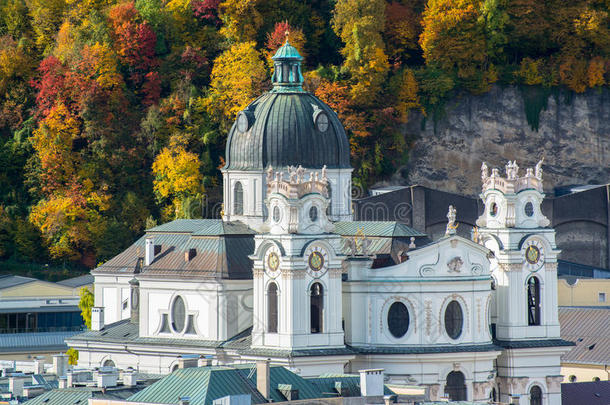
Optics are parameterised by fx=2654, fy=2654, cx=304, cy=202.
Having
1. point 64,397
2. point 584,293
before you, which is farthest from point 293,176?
point 584,293

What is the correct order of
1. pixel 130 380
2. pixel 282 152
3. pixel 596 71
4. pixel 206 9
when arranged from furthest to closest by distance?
pixel 596 71, pixel 206 9, pixel 282 152, pixel 130 380

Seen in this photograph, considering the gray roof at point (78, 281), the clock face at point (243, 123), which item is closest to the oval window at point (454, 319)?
the clock face at point (243, 123)

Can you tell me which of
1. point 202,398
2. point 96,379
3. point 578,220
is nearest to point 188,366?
point 96,379

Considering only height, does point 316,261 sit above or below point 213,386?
above

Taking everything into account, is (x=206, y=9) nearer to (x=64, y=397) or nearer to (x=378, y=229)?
(x=378, y=229)

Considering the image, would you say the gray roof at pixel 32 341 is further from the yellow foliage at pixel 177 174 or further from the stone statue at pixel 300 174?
the stone statue at pixel 300 174

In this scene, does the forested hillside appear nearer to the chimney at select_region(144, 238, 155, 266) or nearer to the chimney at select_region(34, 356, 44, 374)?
the chimney at select_region(144, 238, 155, 266)
